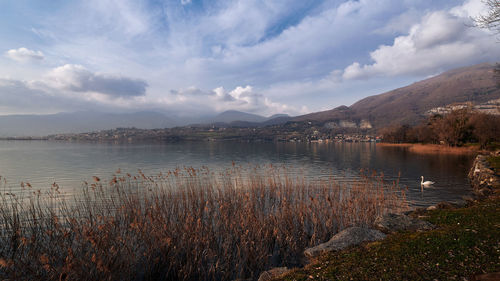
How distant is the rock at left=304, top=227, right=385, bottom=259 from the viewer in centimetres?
801

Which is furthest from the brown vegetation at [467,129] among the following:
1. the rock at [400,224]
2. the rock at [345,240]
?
the rock at [345,240]

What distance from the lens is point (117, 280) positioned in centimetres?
730

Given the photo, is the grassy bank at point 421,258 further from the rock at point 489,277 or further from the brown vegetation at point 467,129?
the brown vegetation at point 467,129

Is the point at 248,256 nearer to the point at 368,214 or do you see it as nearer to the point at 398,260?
the point at 398,260

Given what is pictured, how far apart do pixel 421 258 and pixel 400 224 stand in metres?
3.70

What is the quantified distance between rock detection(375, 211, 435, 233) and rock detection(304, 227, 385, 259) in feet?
3.64

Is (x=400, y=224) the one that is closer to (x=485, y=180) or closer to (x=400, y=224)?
(x=400, y=224)

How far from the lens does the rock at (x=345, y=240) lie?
26.3 feet

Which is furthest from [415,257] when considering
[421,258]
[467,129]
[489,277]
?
[467,129]

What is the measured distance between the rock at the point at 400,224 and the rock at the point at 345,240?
1110 mm

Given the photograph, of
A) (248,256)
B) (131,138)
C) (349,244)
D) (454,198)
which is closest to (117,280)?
(248,256)

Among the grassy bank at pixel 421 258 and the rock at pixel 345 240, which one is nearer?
the grassy bank at pixel 421 258

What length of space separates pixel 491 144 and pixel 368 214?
67739mm

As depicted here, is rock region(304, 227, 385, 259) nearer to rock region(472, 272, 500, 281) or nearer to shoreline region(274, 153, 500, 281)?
shoreline region(274, 153, 500, 281)
